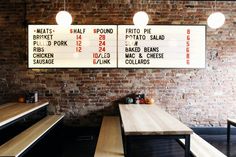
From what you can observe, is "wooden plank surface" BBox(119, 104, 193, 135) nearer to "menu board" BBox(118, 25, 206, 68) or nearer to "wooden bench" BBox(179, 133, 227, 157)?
"wooden bench" BBox(179, 133, 227, 157)

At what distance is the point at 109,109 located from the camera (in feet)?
20.2

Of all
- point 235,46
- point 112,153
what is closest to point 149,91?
point 235,46

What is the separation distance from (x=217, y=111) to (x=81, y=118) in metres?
3.01

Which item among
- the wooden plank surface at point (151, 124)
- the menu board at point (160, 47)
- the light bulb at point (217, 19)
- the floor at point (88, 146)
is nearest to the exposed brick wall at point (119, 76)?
the menu board at point (160, 47)

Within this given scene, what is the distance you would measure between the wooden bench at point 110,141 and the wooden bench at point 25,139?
3.14 ft

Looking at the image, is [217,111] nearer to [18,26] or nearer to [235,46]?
[235,46]

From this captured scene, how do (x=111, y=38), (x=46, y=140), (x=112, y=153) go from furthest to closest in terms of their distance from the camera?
(x=111, y=38) < (x=46, y=140) < (x=112, y=153)

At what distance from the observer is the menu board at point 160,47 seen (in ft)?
19.8

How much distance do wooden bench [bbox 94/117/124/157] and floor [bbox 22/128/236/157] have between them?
0.51 metres

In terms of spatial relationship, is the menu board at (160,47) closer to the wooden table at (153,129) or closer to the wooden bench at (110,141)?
the wooden bench at (110,141)

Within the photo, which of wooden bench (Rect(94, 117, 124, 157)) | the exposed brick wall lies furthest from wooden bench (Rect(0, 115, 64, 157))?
wooden bench (Rect(94, 117, 124, 157))

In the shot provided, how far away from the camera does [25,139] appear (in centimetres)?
412

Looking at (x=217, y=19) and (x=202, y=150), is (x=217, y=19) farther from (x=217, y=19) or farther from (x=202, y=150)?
(x=202, y=150)

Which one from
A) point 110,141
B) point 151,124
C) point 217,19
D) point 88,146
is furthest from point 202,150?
point 217,19
